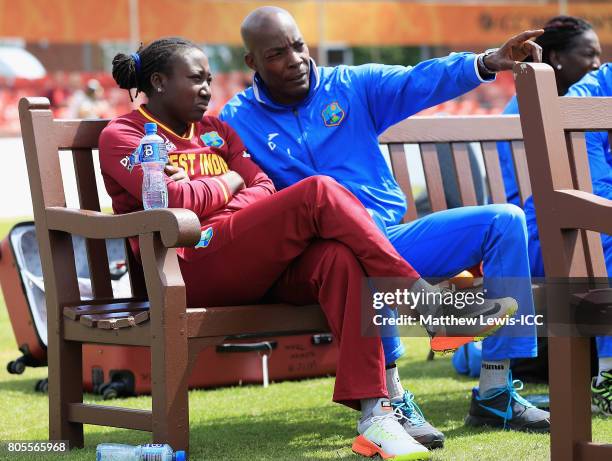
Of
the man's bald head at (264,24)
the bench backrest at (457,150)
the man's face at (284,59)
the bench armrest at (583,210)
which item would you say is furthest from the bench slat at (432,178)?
the bench armrest at (583,210)

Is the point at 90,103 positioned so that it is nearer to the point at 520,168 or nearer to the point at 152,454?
the point at 520,168

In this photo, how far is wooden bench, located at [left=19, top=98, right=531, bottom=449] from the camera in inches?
133

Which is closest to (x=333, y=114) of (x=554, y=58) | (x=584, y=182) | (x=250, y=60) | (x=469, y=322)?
(x=250, y=60)

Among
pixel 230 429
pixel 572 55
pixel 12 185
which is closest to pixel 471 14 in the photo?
pixel 12 185

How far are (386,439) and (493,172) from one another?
2.07 m

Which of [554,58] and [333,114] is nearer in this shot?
[333,114]

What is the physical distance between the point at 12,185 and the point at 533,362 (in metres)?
12.1

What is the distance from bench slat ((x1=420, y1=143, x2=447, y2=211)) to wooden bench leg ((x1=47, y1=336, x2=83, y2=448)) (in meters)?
1.81

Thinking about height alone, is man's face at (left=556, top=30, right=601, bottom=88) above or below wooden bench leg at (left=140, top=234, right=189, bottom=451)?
above

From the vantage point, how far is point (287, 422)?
431cm

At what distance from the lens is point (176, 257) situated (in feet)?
11.2

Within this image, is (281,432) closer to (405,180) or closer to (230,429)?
(230,429)

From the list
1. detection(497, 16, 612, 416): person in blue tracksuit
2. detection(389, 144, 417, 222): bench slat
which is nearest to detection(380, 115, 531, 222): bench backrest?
detection(389, 144, 417, 222): bench slat

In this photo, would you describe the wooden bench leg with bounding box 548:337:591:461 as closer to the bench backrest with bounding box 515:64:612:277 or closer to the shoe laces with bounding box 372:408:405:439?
the bench backrest with bounding box 515:64:612:277
